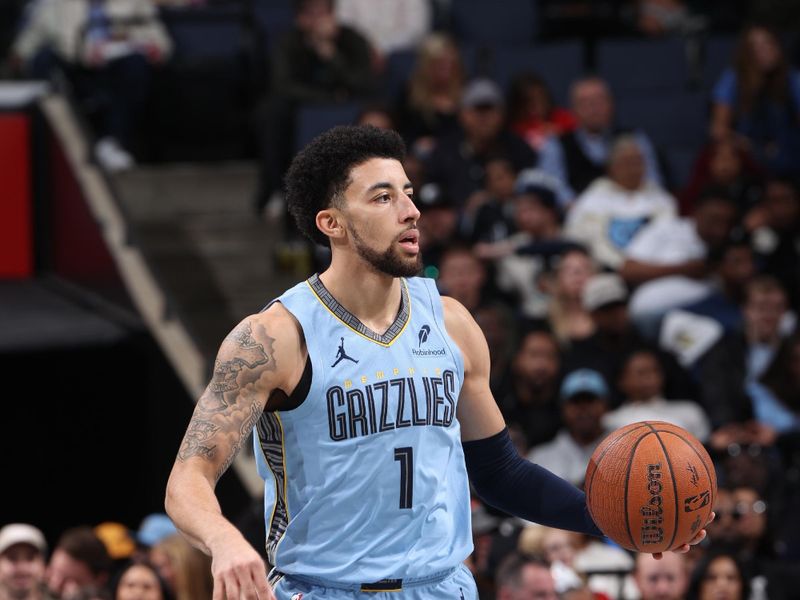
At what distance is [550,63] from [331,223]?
716cm

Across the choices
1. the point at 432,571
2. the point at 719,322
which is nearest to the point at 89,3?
the point at 719,322

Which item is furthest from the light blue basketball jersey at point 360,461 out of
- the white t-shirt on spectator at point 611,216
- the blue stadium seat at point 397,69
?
the blue stadium seat at point 397,69

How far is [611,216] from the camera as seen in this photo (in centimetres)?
909

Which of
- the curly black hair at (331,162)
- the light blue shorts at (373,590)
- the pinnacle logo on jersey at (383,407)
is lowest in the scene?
the light blue shorts at (373,590)

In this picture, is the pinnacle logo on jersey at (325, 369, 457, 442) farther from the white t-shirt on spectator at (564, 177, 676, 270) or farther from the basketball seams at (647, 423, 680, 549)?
the white t-shirt on spectator at (564, 177, 676, 270)

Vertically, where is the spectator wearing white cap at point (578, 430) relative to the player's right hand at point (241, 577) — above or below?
below

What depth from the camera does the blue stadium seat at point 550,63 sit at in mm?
10734

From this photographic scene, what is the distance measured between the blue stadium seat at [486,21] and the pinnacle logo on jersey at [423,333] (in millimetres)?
7609

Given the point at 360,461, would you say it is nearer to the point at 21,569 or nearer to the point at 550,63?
the point at 21,569

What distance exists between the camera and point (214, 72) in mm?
10945

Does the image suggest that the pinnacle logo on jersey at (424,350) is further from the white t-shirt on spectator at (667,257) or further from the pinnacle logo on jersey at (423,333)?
the white t-shirt on spectator at (667,257)

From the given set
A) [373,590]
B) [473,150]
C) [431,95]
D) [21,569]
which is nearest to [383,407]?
[373,590]

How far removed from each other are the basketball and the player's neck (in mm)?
696

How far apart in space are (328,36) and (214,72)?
1288 millimetres
